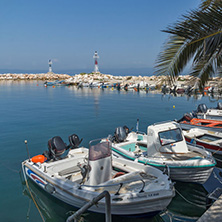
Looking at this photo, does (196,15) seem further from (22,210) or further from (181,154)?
(22,210)

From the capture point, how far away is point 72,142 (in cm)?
1246

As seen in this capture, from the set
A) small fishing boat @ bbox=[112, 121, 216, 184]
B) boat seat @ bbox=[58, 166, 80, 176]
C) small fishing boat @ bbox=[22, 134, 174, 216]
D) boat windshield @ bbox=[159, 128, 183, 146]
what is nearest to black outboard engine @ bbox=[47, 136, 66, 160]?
small fishing boat @ bbox=[22, 134, 174, 216]

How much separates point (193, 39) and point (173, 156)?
6.50 metres

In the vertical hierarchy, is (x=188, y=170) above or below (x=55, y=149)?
below

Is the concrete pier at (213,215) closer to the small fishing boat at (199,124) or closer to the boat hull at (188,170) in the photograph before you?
the boat hull at (188,170)

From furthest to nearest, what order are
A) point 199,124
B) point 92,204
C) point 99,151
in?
point 199,124
point 99,151
point 92,204

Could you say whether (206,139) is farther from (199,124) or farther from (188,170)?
(188,170)

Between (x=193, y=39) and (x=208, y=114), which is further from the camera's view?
(x=208, y=114)

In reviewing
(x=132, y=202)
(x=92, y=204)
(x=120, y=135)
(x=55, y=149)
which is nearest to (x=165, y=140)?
(x=120, y=135)

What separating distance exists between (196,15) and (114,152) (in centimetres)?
841

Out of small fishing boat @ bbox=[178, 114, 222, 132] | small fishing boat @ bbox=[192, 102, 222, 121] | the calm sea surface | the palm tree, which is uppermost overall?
the palm tree

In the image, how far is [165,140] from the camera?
1058 centimetres

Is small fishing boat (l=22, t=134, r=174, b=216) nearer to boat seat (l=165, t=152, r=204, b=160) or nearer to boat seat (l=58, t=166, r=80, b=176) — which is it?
boat seat (l=58, t=166, r=80, b=176)

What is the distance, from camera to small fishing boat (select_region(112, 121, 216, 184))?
31.5 ft
